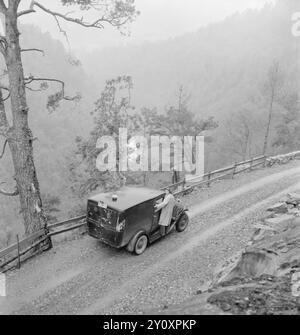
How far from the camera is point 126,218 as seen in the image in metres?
9.24

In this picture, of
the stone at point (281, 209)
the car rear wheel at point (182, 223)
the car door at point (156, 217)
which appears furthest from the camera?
the car rear wheel at point (182, 223)

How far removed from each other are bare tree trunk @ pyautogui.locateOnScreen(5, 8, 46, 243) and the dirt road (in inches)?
56.6

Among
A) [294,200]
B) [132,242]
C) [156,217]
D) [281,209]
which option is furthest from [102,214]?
[294,200]

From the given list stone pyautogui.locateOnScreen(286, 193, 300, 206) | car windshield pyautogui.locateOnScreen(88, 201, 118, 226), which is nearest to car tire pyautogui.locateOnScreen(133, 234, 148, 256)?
car windshield pyautogui.locateOnScreen(88, 201, 118, 226)

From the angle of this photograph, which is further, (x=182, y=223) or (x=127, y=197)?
(x=182, y=223)

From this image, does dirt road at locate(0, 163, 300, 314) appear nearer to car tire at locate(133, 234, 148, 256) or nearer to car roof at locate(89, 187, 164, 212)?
car tire at locate(133, 234, 148, 256)

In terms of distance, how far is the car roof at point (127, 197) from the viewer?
929 cm

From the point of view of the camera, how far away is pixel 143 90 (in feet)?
447

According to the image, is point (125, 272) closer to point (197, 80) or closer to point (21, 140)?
point (21, 140)

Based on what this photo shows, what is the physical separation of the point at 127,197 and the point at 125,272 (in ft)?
7.03

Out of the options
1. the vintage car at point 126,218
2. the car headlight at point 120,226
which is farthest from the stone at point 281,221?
the car headlight at point 120,226

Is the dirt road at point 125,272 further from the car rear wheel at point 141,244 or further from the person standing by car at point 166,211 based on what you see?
the person standing by car at point 166,211
